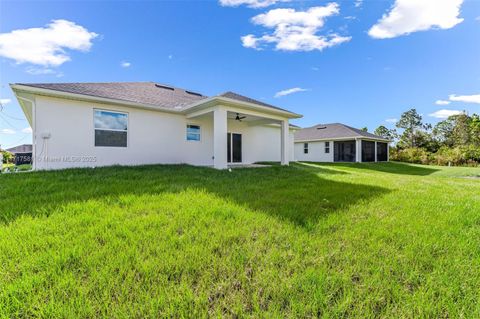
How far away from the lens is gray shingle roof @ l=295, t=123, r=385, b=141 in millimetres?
22144

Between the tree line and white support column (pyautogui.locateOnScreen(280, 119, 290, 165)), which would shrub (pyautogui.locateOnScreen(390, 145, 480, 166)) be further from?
white support column (pyautogui.locateOnScreen(280, 119, 290, 165))

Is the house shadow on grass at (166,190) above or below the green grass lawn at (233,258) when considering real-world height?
above

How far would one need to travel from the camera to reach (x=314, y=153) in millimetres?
24547

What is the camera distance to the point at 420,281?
6.62 ft

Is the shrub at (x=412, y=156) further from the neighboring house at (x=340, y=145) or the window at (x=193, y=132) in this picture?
the window at (x=193, y=132)

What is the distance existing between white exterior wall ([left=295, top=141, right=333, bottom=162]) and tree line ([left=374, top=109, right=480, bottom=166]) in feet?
34.3

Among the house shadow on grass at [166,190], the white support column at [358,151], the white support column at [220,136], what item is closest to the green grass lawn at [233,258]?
the house shadow on grass at [166,190]

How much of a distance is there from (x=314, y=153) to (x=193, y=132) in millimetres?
17285

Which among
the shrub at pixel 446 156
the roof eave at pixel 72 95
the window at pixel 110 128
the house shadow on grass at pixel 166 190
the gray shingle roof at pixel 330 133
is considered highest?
the gray shingle roof at pixel 330 133

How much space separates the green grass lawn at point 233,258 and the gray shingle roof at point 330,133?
19.4 meters

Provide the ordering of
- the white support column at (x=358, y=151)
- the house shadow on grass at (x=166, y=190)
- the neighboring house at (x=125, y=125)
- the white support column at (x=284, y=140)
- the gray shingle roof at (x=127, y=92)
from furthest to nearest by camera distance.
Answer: the white support column at (x=358, y=151)
the white support column at (x=284, y=140)
the gray shingle roof at (x=127, y=92)
the neighboring house at (x=125, y=125)
the house shadow on grass at (x=166, y=190)

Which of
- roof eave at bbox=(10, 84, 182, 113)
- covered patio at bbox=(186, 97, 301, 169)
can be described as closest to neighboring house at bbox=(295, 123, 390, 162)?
covered patio at bbox=(186, 97, 301, 169)

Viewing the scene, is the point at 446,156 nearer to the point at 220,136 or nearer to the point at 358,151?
the point at 358,151

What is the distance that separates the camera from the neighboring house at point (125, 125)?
25.5 feet
